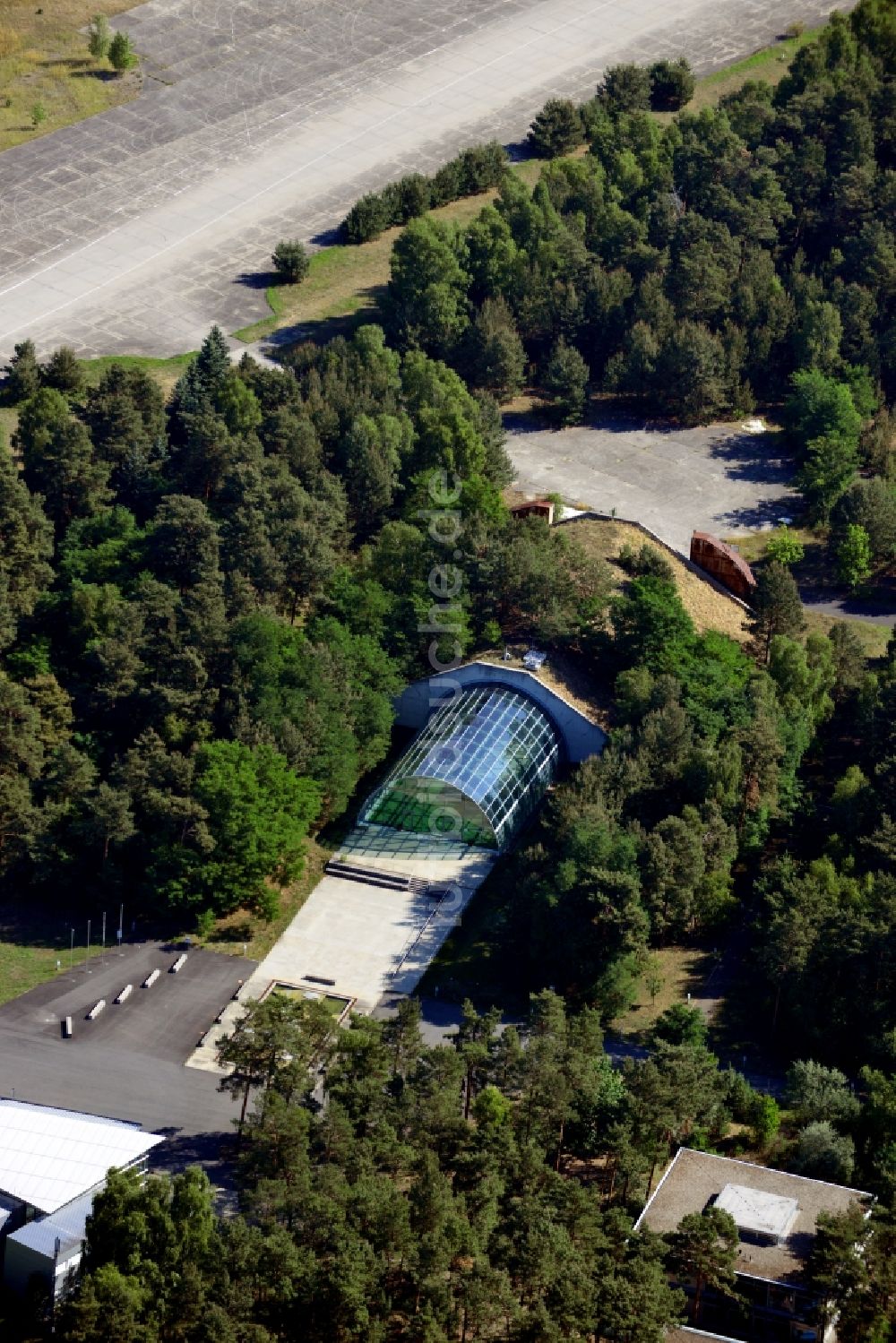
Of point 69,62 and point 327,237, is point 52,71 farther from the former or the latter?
point 327,237

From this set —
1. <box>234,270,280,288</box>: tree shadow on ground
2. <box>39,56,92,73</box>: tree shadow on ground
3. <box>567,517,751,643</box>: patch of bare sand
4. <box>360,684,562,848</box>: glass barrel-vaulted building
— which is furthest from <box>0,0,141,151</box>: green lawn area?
<box>360,684,562,848</box>: glass barrel-vaulted building

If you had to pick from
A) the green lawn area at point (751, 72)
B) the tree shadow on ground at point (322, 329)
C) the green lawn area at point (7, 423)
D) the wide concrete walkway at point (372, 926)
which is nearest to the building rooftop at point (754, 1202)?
the wide concrete walkway at point (372, 926)

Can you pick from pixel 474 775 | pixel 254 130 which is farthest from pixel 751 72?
pixel 474 775

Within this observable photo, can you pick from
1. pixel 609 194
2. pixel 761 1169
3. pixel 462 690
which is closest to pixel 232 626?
pixel 462 690

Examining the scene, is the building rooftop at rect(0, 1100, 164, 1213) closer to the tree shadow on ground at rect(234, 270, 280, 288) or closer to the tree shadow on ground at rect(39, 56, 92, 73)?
the tree shadow on ground at rect(234, 270, 280, 288)

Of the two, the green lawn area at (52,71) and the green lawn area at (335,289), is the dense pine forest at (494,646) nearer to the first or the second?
the green lawn area at (335,289)
